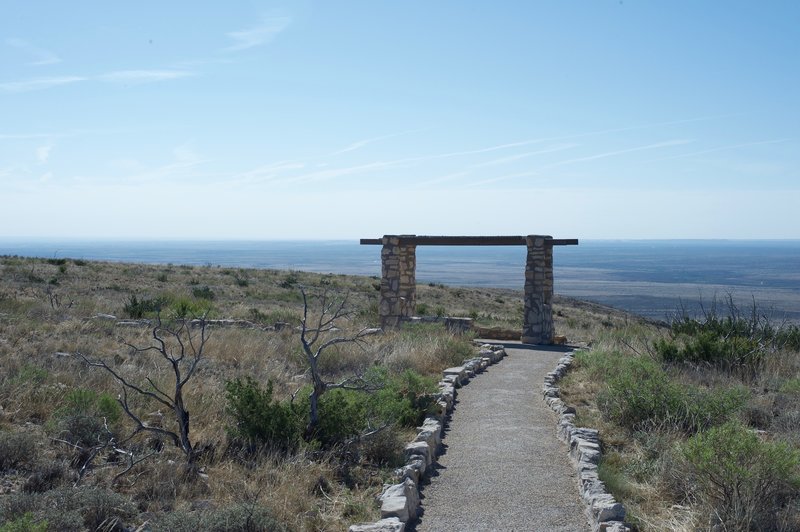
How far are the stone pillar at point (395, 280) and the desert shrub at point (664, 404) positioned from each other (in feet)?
37.7

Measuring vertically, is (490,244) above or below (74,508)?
above

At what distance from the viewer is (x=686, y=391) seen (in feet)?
30.7

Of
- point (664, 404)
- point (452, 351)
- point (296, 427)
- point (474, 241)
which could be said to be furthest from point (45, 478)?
point (474, 241)

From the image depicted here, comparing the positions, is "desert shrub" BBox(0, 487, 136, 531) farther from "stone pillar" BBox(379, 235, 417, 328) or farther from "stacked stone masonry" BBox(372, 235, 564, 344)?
"stone pillar" BBox(379, 235, 417, 328)

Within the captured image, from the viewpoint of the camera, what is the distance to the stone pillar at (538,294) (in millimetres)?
19984

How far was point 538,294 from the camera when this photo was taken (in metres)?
20.1

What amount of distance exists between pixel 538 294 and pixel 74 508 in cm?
1555

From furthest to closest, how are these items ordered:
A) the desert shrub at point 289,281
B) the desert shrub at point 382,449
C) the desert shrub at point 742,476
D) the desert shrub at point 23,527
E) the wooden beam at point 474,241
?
the desert shrub at point 289,281 → the wooden beam at point 474,241 → the desert shrub at point 382,449 → the desert shrub at point 742,476 → the desert shrub at point 23,527

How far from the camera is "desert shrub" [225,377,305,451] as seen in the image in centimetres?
781

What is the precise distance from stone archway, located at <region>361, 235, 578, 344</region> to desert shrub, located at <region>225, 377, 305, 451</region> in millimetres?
12204

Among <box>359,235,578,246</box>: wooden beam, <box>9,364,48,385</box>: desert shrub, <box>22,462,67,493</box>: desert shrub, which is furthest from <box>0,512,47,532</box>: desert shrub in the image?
<box>359,235,578,246</box>: wooden beam

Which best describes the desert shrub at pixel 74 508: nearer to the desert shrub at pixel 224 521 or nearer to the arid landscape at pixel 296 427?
the arid landscape at pixel 296 427

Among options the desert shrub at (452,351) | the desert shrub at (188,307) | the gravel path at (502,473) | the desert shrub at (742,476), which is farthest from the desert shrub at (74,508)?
the desert shrub at (188,307)

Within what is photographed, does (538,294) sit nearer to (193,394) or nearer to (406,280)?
(406,280)
